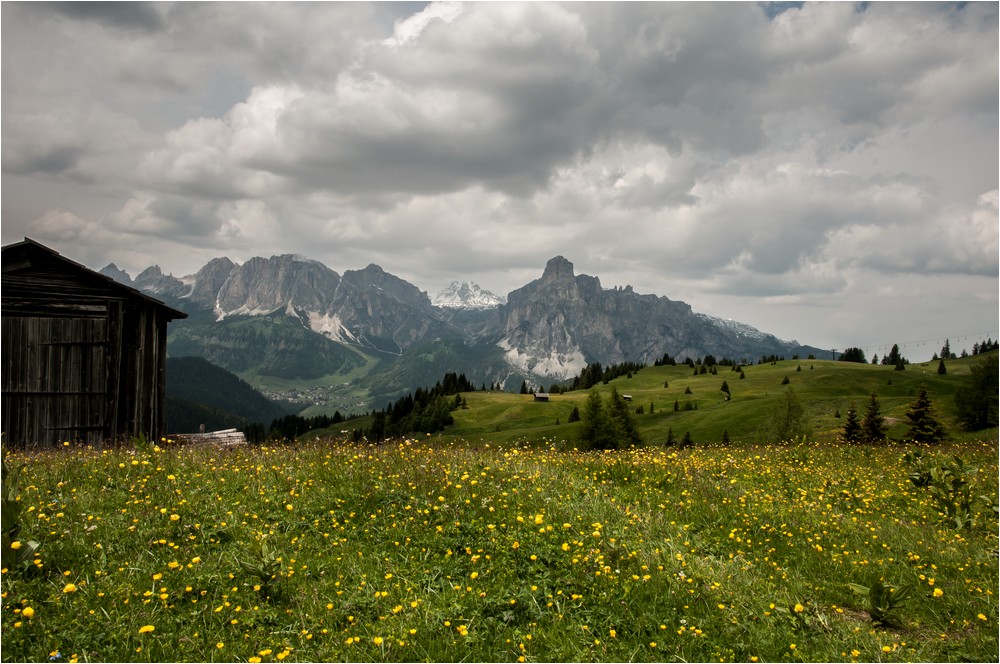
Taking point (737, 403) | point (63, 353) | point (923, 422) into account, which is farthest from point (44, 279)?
Answer: point (737, 403)

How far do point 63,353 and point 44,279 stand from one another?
8.71 feet

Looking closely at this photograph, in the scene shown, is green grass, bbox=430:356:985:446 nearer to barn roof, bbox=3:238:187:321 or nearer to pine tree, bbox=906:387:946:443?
pine tree, bbox=906:387:946:443

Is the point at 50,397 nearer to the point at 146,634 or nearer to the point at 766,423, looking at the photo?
the point at 146,634

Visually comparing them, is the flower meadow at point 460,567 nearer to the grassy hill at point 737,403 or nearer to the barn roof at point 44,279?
the barn roof at point 44,279

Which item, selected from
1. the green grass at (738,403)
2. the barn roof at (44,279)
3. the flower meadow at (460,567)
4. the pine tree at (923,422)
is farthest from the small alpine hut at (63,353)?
the green grass at (738,403)

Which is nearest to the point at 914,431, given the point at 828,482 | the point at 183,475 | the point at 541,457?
the point at 828,482

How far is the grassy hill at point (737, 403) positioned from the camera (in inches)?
3642

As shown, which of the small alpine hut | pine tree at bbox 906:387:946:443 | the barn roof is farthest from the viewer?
pine tree at bbox 906:387:946:443

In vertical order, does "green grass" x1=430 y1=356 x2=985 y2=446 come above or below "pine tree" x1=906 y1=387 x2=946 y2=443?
below

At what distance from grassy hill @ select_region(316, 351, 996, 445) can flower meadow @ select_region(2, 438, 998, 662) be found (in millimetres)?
70119

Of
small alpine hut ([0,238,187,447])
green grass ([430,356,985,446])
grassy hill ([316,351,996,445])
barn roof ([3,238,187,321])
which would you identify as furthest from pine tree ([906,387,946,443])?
barn roof ([3,238,187,321])

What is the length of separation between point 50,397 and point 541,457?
17991mm

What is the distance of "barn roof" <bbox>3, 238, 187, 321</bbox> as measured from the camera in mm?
19047

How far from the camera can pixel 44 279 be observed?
64.5 ft
